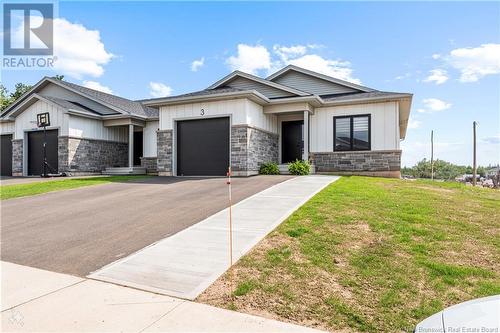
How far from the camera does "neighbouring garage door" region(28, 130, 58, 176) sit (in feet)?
64.7

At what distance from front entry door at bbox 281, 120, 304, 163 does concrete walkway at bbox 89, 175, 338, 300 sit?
1110cm

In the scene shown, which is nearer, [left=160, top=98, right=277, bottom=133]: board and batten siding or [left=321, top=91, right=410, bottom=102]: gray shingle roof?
[left=160, top=98, right=277, bottom=133]: board and batten siding

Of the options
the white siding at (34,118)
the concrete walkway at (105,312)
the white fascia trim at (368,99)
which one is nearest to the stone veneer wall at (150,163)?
the white siding at (34,118)

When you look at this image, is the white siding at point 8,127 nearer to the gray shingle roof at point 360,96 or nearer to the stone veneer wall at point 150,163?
the stone veneer wall at point 150,163

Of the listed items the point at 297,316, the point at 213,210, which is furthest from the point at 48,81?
the point at 297,316

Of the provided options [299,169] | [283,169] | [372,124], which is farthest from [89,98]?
[372,124]

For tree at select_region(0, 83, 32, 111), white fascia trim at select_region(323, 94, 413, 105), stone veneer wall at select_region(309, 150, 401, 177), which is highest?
tree at select_region(0, 83, 32, 111)

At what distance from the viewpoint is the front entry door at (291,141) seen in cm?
1850

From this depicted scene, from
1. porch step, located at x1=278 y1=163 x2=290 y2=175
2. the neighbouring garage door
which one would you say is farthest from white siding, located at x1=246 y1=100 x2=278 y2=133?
the neighbouring garage door

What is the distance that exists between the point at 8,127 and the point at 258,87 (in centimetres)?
1853

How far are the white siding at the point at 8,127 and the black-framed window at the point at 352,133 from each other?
2203cm

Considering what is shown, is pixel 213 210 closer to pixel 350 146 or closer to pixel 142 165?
pixel 350 146

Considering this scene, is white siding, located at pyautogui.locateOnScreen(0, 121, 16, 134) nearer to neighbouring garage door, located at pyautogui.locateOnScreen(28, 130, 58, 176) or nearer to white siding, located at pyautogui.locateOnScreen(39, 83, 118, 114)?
neighbouring garage door, located at pyautogui.locateOnScreen(28, 130, 58, 176)

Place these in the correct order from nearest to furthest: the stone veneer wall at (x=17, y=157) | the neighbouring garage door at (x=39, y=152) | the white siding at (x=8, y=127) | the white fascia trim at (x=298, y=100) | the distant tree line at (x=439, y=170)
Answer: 1. the white fascia trim at (x=298, y=100)
2. the neighbouring garage door at (x=39, y=152)
3. the stone veneer wall at (x=17, y=157)
4. the white siding at (x=8, y=127)
5. the distant tree line at (x=439, y=170)
